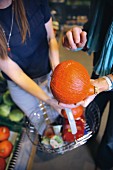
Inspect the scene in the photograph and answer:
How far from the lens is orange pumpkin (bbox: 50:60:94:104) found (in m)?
0.57

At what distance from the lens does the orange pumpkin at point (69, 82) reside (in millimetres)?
573

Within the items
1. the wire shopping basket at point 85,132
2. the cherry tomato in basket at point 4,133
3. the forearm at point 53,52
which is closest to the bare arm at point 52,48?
the forearm at point 53,52

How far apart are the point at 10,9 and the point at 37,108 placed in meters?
0.51

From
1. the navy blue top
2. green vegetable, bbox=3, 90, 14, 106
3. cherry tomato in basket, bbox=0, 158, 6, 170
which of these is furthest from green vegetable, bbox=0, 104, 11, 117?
the navy blue top

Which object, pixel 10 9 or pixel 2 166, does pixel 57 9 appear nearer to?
pixel 10 9

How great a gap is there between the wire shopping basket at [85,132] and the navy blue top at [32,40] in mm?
285

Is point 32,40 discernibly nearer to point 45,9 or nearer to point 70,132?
point 45,9

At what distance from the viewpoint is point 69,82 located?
0.58 m

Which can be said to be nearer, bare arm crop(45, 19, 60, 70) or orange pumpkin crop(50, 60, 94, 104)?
orange pumpkin crop(50, 60, 94, 104)

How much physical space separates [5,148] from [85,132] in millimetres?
521

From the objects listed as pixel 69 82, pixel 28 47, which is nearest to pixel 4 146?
pixel 28 47

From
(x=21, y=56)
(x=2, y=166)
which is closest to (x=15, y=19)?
(x=21, y=56)

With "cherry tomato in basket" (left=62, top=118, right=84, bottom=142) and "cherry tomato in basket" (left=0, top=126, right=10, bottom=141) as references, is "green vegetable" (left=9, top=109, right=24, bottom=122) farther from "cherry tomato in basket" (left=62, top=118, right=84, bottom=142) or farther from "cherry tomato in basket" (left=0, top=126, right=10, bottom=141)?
"cherry tomato in basket" (left=62, top=118, right=84, bottom=142)

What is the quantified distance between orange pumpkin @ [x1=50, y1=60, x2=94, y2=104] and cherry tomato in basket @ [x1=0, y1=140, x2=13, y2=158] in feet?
2.30
